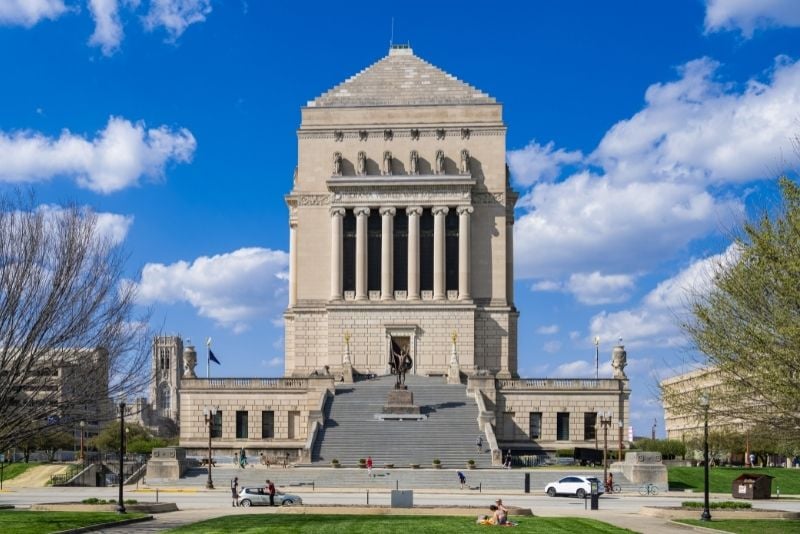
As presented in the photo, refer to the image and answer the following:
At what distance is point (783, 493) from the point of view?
6412 cm

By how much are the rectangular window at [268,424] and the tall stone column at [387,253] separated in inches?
556

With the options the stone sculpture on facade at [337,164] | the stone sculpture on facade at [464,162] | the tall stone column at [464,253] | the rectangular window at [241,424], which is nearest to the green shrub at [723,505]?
the rectangular window at [241,424]

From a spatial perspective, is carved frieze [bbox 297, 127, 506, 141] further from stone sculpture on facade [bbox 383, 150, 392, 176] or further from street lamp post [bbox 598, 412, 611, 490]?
street lamp post [bbox 598, 412, 611, 490]

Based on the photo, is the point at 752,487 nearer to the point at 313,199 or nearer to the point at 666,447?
the point at 666,447

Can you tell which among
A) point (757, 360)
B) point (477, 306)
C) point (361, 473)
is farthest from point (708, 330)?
point (477, 306)

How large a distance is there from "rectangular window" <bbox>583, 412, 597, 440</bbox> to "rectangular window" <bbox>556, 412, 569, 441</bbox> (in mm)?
1209

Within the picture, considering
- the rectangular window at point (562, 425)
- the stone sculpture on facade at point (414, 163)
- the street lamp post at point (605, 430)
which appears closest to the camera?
the street lamp post at point (605, 430)

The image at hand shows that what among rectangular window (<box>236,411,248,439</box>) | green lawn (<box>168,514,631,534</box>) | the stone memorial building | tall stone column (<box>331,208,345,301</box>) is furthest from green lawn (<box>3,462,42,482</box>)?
green lawn (<box>168,514,631,534</box>)

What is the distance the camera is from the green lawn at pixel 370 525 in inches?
1375

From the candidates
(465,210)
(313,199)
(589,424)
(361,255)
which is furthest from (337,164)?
(589,424)

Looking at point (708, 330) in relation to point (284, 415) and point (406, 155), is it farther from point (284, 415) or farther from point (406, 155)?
point (406, 155)

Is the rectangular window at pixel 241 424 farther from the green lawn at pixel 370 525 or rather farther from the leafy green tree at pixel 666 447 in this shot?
the green lawn at pixel 370 525

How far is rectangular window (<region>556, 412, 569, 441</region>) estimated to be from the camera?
78.1m

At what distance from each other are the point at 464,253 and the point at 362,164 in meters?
10.7
